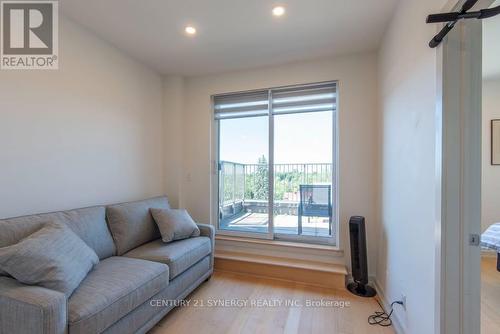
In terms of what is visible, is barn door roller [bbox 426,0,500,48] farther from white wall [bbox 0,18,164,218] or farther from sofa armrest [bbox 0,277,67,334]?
white wall [bbox 0,18,164,218]

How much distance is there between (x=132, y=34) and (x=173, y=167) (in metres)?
1.66

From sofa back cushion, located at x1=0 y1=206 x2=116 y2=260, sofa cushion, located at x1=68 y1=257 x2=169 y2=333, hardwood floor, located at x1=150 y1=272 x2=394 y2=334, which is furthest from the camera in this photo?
hardwood floor, located at x1=150 y1=272 x2=394 y2=334

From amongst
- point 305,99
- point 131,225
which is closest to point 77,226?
point 131,225

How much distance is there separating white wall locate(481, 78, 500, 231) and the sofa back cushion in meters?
4.30

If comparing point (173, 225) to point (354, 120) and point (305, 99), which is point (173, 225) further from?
point (354, 120)

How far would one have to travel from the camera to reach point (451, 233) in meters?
1.16

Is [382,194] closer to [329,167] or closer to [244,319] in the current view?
[329,167]

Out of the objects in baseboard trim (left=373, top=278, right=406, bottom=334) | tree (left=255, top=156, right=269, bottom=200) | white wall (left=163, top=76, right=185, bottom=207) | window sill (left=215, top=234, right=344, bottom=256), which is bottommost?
baseboard trim (left=373, top=278, right=406, bottom=334)

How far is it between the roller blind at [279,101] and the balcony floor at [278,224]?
139cm

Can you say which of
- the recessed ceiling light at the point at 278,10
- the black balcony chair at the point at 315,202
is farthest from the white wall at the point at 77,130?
the black balcony chair at the point at 315,202

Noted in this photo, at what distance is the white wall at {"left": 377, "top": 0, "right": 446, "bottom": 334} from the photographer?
1.33 meters

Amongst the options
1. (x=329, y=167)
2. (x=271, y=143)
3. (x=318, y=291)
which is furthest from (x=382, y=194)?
(x=271, y=143)

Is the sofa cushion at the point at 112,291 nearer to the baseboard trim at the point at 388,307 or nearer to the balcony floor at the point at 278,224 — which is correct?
the balcony floor at the point at 278,224

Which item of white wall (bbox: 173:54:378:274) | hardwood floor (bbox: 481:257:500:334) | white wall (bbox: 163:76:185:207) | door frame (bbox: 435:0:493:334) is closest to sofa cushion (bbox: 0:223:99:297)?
white wall (bbox: 163:76:185:207)
